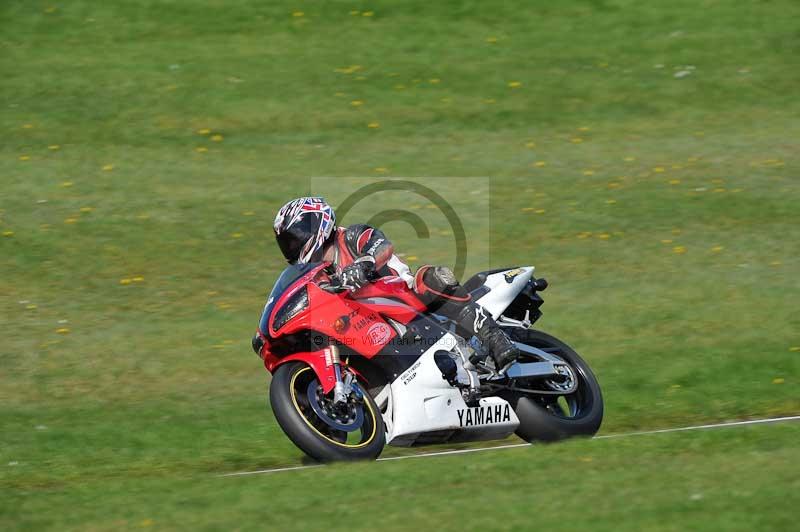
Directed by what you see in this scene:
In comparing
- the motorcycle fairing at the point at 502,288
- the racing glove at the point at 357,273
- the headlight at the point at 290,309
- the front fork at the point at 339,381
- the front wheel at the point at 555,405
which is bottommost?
the front wheel at the point at 555,405

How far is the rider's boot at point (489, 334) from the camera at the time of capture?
9.52 metres

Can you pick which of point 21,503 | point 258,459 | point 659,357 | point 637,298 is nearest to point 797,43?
point 637,298

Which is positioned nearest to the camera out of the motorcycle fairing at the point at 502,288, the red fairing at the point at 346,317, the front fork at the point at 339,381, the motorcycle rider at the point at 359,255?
the front fork at the point at 339,381

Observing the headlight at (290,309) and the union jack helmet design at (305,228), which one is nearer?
the headlight at (290,309)

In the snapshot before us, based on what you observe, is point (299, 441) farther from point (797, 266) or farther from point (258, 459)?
point (797, 266)

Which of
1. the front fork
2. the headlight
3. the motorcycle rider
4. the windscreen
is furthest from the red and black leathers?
the front fork

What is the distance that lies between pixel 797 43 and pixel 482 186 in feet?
28.3

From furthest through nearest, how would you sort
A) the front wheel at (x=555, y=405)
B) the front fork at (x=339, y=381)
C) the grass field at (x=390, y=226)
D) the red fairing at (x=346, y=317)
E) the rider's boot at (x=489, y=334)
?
the front wheel at (x=555, y=405) < the rider's boot at (x=489, y=334) < the red fairing at (x=346, y=317) < the front fork at (x=339, y=381) < the grass field at (x=390, y=226)

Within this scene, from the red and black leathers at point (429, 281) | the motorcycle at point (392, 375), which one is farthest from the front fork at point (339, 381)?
the red and black leathers at point (429, 281)

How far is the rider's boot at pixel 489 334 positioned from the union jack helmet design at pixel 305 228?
4.45ft

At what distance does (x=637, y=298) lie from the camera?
47.0ft

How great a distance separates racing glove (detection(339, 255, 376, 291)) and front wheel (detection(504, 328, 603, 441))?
1662 mm

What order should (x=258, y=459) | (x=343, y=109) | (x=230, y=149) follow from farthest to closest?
(x=343, y=109)
(x=230, y=149)
(x=258, y=459)

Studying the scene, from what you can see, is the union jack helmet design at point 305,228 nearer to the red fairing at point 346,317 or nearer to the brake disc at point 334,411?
the red fairing at point 346,317
